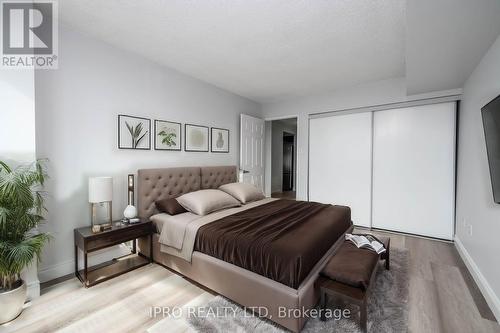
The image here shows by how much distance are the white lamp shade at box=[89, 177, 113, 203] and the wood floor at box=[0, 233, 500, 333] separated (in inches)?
33.1

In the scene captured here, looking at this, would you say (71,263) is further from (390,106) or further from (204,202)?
(390,106)

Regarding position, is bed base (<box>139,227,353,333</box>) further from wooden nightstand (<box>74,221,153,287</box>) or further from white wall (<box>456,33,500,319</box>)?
white wall (<box>456,33,500,319</box>)

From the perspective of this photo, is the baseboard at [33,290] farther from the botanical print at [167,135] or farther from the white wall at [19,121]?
the botanical print at [167,135]

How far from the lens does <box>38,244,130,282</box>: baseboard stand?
7.03 ft

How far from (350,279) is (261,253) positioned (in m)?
0.67

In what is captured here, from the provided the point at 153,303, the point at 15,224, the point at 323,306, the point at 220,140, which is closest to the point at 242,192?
the point at 220,140

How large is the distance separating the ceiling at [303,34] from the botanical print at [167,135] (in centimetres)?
84

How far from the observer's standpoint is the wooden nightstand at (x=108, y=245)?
209cm

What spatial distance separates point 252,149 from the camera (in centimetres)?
473

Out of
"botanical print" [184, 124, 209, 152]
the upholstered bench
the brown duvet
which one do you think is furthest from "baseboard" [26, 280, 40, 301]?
the upholstered bench

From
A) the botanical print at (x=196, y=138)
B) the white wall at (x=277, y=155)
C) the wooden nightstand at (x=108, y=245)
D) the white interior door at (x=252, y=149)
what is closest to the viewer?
the wooden nightstand at (x=108, y=245)

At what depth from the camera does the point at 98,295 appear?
1.97 m

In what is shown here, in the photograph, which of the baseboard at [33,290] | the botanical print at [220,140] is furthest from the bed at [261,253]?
the botanical print at [220,140]

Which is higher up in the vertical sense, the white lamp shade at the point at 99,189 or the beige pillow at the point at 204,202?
the white lamp shade at the point at 99,189
